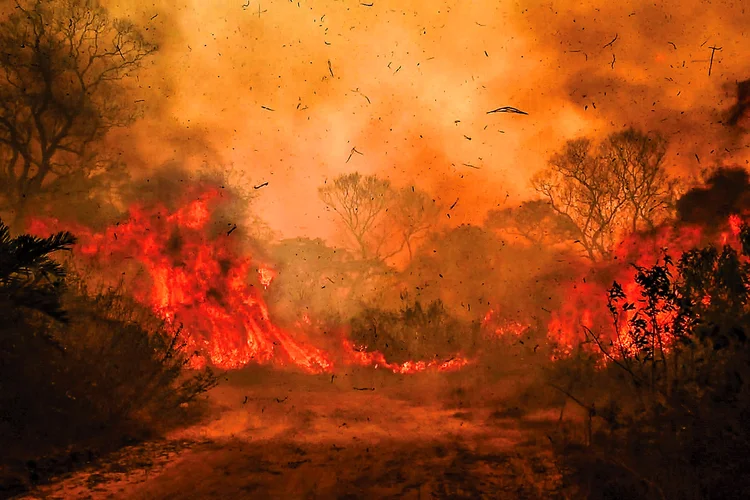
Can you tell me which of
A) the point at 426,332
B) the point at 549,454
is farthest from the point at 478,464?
the point at 426,332

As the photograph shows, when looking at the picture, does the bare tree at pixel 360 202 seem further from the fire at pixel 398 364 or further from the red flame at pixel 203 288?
the fire at pixel 398 364

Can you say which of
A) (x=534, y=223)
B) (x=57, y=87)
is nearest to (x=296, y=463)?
(x=57, y=87)

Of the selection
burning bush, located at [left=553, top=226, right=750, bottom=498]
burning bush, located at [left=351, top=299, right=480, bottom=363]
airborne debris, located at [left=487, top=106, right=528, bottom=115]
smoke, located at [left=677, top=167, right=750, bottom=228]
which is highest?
airborne debris, located at [left=487, top=106, right=528, bottom=115]

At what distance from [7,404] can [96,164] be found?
50.2 ft

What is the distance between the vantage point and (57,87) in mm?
18891

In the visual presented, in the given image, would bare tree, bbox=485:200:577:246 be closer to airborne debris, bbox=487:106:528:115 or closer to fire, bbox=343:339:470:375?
airborne debris, bbox=487:106:528:115

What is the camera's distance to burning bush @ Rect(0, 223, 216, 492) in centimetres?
573

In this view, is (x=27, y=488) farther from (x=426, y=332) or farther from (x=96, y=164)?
(x=96, y=164)

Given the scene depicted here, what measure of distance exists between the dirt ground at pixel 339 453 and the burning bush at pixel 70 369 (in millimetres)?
767

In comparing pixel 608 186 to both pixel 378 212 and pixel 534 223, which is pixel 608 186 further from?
pixel 378 212

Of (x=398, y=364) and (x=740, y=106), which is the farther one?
(x=740, y=106)

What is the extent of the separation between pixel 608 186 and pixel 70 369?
21.8m

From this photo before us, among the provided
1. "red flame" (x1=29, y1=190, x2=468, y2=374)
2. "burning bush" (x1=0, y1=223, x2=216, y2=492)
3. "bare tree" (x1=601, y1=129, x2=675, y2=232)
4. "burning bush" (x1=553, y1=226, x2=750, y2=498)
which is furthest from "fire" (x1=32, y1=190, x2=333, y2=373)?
"bare tree" (x1=601, y1=129, x2=675, y2=232)

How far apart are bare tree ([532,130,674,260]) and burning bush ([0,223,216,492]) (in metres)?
18.9
